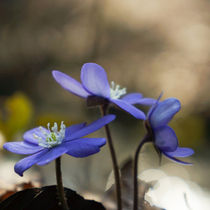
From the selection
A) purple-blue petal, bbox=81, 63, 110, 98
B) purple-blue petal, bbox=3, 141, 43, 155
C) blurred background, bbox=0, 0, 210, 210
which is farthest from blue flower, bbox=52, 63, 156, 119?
blurred background, bbox=0, 0, 210, 210

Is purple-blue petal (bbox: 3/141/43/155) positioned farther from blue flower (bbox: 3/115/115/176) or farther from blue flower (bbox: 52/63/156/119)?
blue flower (bbox: 52/63/156/119)

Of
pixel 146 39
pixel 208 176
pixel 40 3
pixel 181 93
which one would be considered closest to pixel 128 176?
pixel 208 176

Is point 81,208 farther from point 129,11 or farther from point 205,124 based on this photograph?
point 129,11

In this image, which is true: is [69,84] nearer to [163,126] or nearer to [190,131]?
[163,126]

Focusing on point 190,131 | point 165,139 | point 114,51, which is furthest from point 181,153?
point 114,51

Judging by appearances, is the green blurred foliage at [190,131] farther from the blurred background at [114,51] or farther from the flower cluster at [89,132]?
the flower cluster at [89,132]

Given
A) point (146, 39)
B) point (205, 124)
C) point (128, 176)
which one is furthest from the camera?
point (146, 39)

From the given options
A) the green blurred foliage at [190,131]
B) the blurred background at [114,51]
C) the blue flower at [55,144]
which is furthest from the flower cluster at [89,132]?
the blurred background at [114,51]
